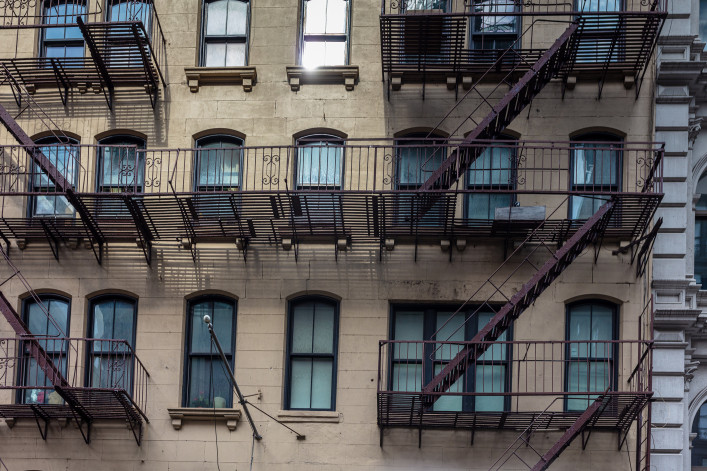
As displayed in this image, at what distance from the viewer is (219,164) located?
2441cm

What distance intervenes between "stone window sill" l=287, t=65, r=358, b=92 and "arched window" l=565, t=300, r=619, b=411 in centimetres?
590

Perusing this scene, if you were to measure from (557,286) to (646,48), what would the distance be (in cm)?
466

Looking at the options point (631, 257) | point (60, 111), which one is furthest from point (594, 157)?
point (60, 111)

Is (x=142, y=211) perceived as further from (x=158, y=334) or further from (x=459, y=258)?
(x=459, y=258)

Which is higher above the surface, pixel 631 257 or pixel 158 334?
pixel 631 257

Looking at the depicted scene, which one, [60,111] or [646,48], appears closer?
[646,48]

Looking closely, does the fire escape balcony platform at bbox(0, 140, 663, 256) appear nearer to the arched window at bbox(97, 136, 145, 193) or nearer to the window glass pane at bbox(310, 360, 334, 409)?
the arched window at bbox(97, 136, 145, 193)

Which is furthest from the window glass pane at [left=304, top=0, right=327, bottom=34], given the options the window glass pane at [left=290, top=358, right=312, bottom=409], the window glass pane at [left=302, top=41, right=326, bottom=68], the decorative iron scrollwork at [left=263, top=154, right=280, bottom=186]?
the window glass pane at [left=290, top=358, right=312, bottom=409]

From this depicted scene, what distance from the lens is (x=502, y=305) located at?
23234mm

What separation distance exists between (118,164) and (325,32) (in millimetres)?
4764

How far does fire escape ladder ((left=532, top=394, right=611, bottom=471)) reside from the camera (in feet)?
69.1

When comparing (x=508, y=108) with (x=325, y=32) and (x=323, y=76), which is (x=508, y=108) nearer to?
Answer: (x=323, y=76)

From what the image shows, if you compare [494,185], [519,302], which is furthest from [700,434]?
[494,185]

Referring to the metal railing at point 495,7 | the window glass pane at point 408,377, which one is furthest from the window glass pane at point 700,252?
the window glass pane at point 408,377
